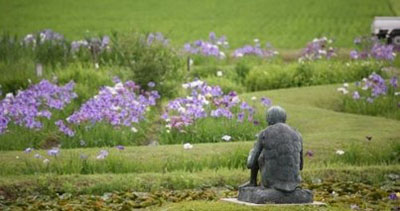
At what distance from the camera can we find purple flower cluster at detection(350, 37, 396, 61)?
22.3 metres

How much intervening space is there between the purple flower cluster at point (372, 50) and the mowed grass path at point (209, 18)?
5.83m

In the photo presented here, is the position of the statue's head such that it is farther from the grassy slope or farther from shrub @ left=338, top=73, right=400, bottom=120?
shrub @ left=338, top=73, right=400, bottom=120

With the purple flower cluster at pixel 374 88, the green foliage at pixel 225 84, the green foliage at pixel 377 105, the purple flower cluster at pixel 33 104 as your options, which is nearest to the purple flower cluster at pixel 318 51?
the green foliage at pixel 225 84

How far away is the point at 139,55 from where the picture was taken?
2066 cm

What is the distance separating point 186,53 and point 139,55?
A: 3722 mm

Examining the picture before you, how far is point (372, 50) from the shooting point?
23094 millimetres

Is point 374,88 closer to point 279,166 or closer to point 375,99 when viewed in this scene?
point 375,99

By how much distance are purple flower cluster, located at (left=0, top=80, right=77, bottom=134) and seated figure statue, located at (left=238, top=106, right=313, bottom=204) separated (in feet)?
19.3

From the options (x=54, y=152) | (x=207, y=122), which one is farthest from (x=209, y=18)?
(x=54, y=152)

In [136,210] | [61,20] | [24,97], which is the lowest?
[136,210]

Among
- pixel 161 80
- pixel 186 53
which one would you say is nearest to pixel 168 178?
pixel 161 80

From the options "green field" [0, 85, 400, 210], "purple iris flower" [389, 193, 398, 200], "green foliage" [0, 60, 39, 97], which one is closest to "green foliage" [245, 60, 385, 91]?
"green foliage" [0, 60, 39, 97]

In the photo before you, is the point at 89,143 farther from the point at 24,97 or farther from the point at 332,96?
the point at 332,96

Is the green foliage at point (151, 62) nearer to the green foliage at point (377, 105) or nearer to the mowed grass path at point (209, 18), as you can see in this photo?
the green foliage at point (377, 105)
